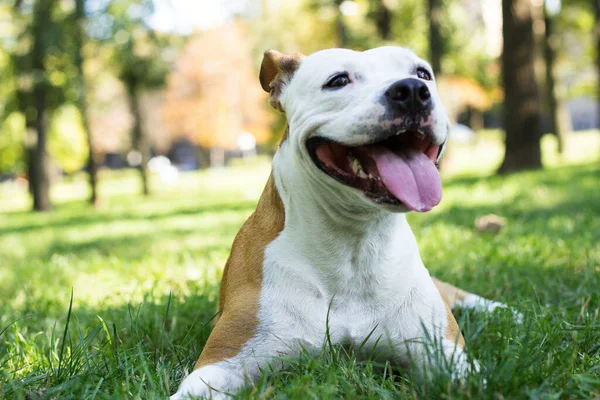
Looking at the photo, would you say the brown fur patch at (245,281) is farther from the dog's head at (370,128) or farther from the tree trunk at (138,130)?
the tree trunk at (138,130)

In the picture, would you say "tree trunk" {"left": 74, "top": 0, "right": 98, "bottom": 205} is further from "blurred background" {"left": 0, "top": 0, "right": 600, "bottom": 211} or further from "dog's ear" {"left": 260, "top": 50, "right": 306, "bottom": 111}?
"dog's ear" {"left": 260, "top": 50, "right": 306, "bottom": 111}

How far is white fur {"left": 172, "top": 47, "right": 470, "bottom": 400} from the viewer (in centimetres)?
238

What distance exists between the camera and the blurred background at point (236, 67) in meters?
13.7

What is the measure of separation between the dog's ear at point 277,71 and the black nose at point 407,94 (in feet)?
2.61

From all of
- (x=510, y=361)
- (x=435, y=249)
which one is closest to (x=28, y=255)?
(x=435, y=249)

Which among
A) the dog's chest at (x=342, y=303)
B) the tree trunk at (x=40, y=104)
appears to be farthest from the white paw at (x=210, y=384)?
the tree trunk at (x=40, y=104)

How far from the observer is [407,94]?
2234 millimetres

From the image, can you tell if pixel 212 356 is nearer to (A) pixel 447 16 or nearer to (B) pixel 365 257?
(B) pixel 365 257

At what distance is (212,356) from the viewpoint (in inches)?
94.1

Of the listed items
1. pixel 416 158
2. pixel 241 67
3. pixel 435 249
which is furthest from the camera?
pixel 241 67

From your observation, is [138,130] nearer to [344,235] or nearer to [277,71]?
[277,71]

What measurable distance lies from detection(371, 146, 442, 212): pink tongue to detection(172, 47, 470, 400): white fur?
0.36 feet

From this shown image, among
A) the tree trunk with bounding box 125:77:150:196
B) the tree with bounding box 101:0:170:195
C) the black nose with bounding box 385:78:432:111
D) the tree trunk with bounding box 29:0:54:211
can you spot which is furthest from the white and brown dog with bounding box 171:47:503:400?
the tree trunk with bounding box 125:77:150:196

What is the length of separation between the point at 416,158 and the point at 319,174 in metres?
0.38
